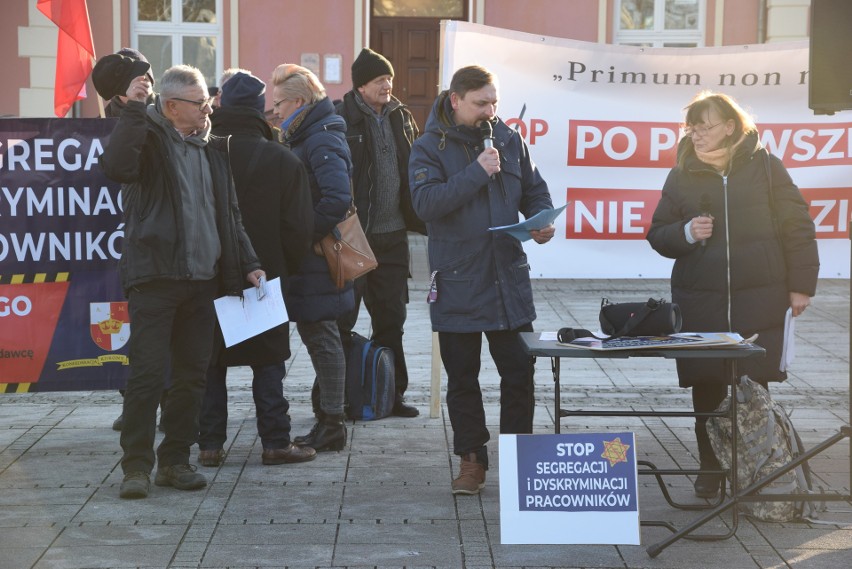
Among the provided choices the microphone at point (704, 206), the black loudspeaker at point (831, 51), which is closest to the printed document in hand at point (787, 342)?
the microphone at point (704, 206)

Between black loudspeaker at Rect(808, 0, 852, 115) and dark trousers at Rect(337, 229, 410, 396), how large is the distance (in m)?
2.77

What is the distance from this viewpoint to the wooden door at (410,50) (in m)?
16.4

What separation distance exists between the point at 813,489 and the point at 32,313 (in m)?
3.91

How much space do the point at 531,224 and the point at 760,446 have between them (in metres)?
1.31

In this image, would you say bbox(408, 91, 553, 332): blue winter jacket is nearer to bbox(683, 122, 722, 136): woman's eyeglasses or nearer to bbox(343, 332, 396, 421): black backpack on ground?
bbox(683, 122, 722, 136): woman's eyeglasses

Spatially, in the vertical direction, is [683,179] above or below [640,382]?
above

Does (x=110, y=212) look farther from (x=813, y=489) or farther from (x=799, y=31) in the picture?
(x=799, y=31)

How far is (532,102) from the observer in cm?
755

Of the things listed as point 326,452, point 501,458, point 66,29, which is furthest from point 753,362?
point 66,29

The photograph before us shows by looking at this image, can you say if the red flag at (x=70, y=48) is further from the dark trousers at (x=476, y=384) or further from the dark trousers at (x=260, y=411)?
the dark trousers at (x=476, y=384)

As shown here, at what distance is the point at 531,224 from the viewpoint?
17.1 feet

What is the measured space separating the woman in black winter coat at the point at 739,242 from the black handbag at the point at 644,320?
669mm

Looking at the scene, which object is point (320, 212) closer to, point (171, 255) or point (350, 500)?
point (171, 255)

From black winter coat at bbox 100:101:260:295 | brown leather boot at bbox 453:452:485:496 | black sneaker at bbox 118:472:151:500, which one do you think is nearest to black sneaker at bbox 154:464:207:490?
black sneaker at bbox 118:472:151:500
